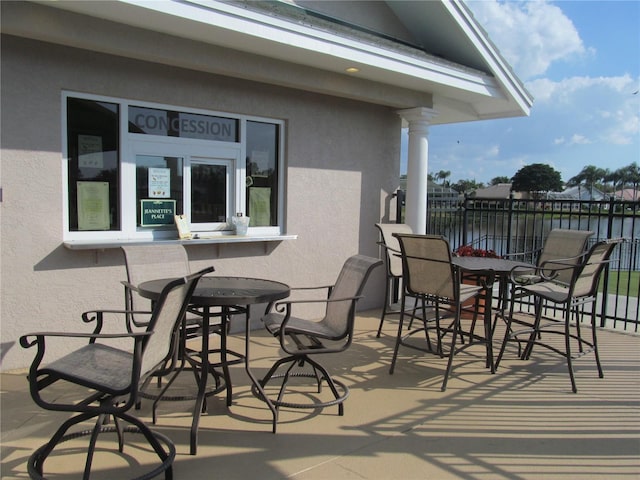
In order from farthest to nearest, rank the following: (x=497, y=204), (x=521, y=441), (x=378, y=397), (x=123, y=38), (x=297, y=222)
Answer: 1. (x=497, y=204)
2. (x=297, y=222)
3. (x=123, y=38)
4. (x=378, y=397)
5. (x=521, y=441)

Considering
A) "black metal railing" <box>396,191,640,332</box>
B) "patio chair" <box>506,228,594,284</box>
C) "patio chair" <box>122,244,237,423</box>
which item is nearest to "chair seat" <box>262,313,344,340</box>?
"patio chair" <box>122,244,237,423</box>

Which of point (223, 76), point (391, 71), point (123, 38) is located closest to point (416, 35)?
point (391, 71)

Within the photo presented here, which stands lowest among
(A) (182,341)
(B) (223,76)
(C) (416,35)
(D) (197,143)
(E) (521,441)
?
(E) (521,441)

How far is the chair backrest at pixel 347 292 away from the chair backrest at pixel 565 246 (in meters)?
2.12

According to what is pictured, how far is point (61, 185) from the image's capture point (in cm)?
435

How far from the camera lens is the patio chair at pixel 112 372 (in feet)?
7.96

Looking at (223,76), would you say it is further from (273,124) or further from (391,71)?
(391,71)

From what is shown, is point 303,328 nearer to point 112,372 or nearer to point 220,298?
point 220,298

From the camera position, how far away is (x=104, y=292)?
4621 mm

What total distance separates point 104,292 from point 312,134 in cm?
305

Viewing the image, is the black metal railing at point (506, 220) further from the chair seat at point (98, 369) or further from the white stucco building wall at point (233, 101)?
the chair seat at point (98, 369)


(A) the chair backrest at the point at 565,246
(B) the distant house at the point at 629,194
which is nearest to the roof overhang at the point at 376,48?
(B) the distant house at the point at 629,194

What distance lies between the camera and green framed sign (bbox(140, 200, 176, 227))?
496cm

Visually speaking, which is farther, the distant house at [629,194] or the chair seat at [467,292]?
the distant house at [629,194]
